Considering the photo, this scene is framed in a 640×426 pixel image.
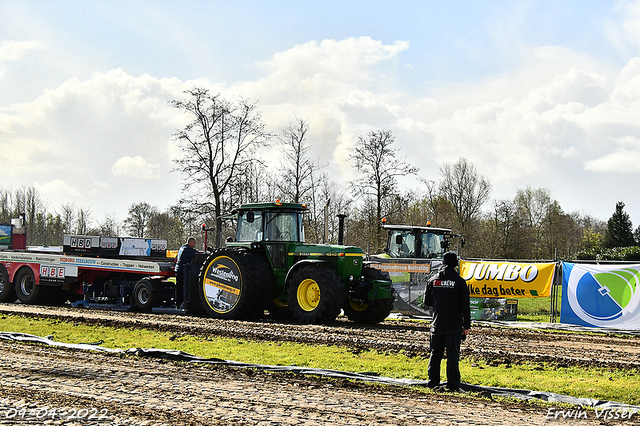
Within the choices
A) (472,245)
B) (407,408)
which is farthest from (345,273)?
(472,245)

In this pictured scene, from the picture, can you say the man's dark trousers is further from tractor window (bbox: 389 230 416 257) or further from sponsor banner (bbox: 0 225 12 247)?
sponsor banner (bbox: 0 225 12 247)

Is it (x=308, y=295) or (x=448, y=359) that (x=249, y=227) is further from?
(x=448, y=359)

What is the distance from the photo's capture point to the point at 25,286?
1930 centimetres

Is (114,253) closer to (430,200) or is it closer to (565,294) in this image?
(565,294)

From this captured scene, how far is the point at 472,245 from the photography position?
4059 cm

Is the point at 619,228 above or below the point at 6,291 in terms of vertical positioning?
above

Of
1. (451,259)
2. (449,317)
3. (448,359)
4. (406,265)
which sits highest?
(451,259)

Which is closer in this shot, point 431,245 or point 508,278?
point 508,278

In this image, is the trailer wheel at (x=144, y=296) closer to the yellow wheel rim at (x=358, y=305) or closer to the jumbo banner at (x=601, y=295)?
the yellow wheel rim at (x=358, y=305)

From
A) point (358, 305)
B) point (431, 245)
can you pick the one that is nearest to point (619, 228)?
point (431, 245)

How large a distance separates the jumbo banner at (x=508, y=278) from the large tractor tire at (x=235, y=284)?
5746mm

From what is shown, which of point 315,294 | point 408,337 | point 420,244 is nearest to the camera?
point 408,337

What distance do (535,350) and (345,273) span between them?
4.75 meters

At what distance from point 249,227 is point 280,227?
0.82 metres
